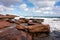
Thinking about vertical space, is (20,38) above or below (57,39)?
above

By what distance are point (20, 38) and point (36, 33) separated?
117 inches

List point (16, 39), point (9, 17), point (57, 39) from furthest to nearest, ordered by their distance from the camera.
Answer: point (9, 17) → point (57, 39) → point (16, 39)

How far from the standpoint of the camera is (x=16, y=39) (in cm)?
723

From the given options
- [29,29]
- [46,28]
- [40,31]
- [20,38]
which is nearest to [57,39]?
[46,28]

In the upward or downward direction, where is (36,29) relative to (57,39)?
upward

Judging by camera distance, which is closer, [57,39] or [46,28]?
[46,28]

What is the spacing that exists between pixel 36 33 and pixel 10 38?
350 cm

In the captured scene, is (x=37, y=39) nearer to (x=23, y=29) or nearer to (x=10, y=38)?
(x=23, y=29)

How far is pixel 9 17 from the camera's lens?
14.5 meters

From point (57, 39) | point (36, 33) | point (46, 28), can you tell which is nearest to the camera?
point (36, 33)

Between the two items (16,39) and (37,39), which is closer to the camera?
(16,39)

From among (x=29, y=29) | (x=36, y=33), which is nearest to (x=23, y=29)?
(x=29, y=29)

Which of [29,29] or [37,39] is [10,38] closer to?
[29,29]

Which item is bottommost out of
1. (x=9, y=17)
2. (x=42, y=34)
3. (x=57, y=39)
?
(x=57, y=39)
